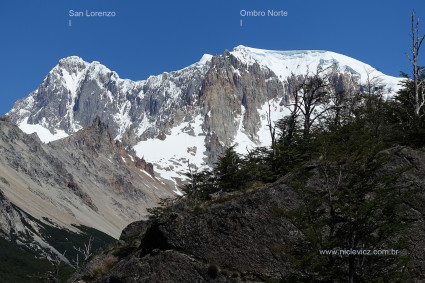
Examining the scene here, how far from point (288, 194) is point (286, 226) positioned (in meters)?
2.13

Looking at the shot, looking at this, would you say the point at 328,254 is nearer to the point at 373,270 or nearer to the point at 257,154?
the point at 373,270

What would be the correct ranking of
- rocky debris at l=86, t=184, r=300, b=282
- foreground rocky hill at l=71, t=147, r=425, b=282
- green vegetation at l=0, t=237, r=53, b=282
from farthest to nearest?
green vegetation at l=0, t=237, r=53, b=282 < rocky debris at l=86, t=184, r=300, b=282 < foreground rocky hill at l=71, t=147, r=425, b=282

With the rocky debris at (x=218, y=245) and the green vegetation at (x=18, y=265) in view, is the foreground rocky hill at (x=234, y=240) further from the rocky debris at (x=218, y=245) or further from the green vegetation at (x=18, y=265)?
the green vegetation at (x=18, y=265)

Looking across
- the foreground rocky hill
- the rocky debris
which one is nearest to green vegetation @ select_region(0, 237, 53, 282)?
the rocky debris

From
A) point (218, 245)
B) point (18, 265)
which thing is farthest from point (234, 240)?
point (18, 265)

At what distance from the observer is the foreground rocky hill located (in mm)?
19547

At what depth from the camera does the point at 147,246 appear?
70.0ft

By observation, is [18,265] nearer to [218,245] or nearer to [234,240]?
[218,245]

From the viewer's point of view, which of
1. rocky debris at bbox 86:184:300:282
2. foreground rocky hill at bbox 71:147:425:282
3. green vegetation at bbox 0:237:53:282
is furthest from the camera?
green vegetation at bbox 0:237:53:282

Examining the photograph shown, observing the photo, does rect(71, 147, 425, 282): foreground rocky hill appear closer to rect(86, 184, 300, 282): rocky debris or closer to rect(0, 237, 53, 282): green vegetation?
rect(86, 184, 300, 282): rocky debris

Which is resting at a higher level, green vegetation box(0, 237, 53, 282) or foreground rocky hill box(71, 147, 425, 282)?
foreground rocky hill box(71, 147, 425, 282)

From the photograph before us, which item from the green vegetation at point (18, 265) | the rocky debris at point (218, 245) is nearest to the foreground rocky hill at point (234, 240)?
the rocky debris at point (218, 245)

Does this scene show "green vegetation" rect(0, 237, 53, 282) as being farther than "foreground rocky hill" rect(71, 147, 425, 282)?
Yes

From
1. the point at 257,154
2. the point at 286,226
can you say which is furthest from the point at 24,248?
the point at 286,226
